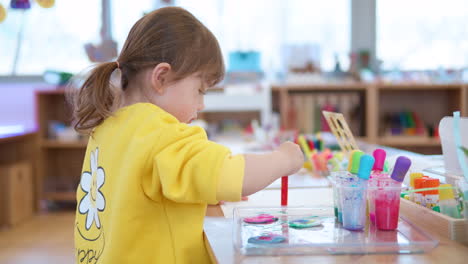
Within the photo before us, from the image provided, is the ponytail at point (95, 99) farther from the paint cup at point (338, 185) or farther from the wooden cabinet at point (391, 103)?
the wooden cabinet at point (391, 103)

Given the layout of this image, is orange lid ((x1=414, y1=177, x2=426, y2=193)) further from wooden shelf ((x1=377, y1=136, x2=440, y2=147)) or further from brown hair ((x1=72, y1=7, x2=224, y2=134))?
wooden shelf ((x1=377, y1=136, x2=440, y2=147))

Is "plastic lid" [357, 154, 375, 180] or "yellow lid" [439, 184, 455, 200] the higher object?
"plastic lid" [357, 154, 375, 180]

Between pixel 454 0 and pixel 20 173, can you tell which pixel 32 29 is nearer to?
pixel 20 173

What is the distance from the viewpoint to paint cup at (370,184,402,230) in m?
0.81

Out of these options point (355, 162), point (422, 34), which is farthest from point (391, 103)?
point (355, 162)

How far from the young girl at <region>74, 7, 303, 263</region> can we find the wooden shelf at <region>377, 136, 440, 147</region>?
10.4 feet

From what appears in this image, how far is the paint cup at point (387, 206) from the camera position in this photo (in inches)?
31.7

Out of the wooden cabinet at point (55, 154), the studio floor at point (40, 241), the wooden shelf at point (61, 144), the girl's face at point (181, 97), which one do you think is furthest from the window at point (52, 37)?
the girl's face at point (181, 97)

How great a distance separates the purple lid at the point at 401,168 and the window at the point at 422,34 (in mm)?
3610

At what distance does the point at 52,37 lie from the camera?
4.10m

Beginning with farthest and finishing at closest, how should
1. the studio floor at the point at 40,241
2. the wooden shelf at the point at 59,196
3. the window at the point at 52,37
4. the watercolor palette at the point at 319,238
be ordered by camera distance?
the window at the point at 52,37, the wooden shelf at the point at 59,196, the studio floor at the point at 40,241, the watercolor palette at the point at 319,238

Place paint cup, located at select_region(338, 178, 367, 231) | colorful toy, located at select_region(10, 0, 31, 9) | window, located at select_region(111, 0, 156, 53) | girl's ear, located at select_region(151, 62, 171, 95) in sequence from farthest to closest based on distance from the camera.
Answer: window, located at select_region(111, 0, 156, 53), colorful toy, located at select_region(10, 0, 31, 9), girl's ear, located at select_region(151, 62, 171, 95), paint cup, located at select_region(338, 178, 367, 231)

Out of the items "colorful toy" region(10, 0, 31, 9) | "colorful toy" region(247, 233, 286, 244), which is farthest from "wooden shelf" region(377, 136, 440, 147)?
"colorful toy" region(247, 233, 286, 244)

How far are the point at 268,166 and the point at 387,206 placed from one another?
0.21 metres
